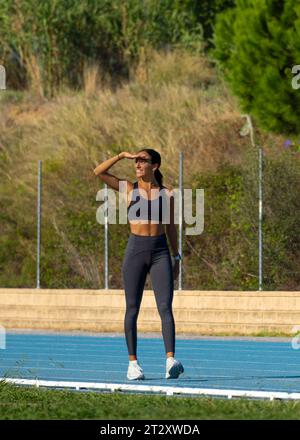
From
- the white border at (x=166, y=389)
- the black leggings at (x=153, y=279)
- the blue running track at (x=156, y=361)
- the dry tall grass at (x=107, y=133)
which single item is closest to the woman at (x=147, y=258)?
the black leggings at (x=153, y=279)

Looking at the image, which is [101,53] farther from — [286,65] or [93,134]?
[286,65]

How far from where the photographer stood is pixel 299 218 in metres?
23.3

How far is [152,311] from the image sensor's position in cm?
2238

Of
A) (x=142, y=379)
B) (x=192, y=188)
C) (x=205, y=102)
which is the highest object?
(x=205, y=102)

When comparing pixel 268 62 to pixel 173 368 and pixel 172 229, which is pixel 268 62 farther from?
pixel 173 368

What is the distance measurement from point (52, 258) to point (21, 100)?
554 inches

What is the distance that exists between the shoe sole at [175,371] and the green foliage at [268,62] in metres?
13.6

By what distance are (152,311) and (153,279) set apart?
343 inches

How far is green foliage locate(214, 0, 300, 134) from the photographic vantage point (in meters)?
26.6

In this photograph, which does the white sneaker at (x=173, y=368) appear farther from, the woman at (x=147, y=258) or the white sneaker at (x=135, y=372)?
the white sneaker at (x=135, y=372)

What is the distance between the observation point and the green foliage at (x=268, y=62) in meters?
26.6

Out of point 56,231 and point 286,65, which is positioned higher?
point 286,65

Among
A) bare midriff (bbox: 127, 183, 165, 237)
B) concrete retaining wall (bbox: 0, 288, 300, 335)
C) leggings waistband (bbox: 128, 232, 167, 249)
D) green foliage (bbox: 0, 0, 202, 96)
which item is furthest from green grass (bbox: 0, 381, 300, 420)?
green foliage (bbox: 0, 0, 202, 96)
